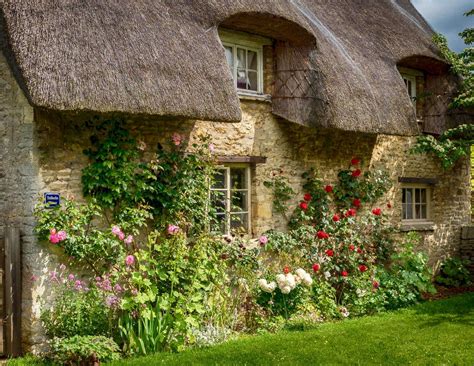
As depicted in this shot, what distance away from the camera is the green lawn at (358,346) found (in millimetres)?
6094

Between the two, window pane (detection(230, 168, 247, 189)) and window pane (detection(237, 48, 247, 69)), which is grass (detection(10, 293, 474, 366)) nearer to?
window pane (detection(230, 168, 247, 189))

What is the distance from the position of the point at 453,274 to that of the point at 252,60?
19.9 ft

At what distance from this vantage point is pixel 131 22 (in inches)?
275

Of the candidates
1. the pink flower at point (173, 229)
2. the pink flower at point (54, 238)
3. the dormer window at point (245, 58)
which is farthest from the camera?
the dormer window at point (245, 58)

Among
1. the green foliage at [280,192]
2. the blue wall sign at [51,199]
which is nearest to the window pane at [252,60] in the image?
the green foliage at [280,192]

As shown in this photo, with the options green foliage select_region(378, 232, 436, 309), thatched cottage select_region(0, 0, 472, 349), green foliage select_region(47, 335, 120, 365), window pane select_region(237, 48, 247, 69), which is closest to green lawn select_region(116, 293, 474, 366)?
green foliage select_region(47, 335, 120, 365)

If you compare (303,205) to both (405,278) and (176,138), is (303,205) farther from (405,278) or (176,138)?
(176,138)

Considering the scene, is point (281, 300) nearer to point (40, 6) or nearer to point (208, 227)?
point (208, 227)

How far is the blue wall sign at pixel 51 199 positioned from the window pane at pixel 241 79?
336 cm

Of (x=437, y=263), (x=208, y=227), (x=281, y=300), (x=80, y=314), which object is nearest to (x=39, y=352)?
(x=80, y=314)

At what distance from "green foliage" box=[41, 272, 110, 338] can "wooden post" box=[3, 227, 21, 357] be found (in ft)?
0.96

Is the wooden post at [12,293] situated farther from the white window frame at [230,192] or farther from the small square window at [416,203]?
the small square window at [416,203]

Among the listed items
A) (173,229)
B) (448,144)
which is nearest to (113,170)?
(173,229)

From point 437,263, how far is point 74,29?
8617mm
